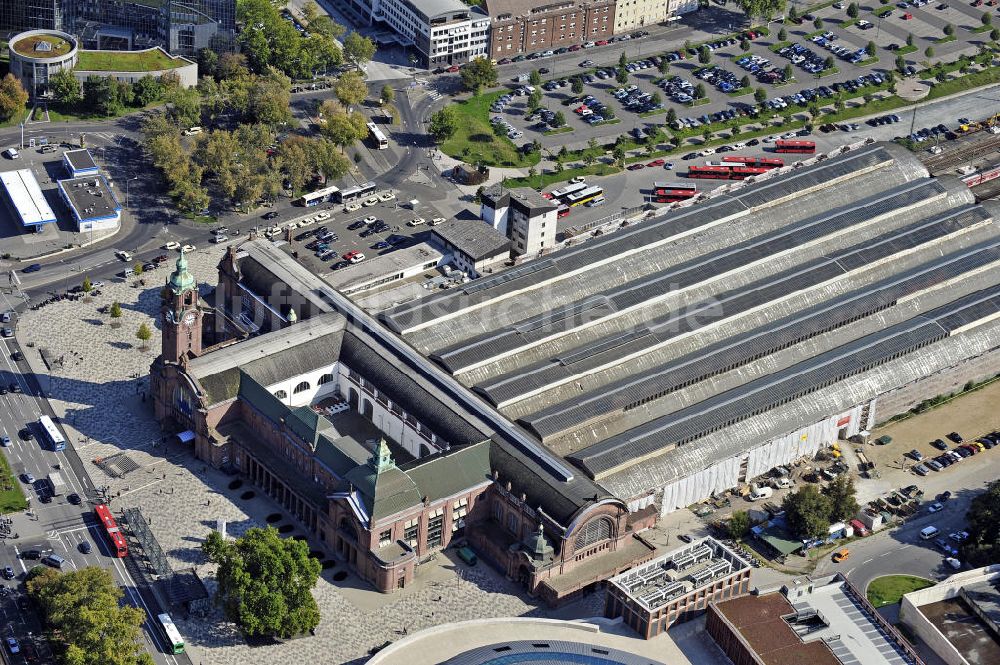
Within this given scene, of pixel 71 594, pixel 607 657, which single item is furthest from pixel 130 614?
pixel 607 657

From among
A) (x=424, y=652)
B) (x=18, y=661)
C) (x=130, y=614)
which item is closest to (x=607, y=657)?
(x=424, y=652)

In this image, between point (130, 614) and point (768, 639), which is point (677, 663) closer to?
point (768, 639)

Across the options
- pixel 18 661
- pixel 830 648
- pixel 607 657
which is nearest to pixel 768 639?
pixel 830 648

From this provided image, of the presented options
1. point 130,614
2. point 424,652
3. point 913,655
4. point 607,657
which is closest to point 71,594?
point 130,614

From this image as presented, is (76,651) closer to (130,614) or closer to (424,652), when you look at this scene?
(130,614)

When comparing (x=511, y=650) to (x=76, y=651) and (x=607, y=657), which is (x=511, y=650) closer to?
(x=607, y=657)

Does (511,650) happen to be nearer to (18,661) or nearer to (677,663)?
(677,663)
